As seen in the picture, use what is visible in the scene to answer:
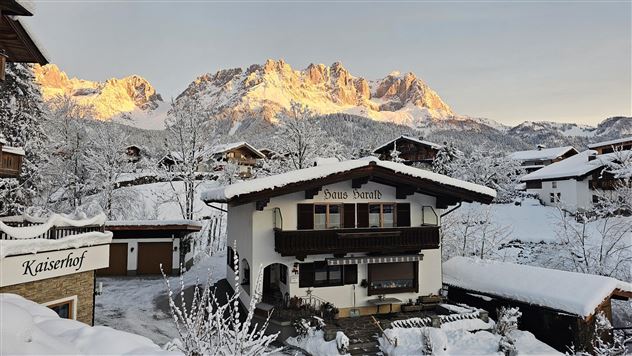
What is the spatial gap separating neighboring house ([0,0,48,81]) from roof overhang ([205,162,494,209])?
789 cm

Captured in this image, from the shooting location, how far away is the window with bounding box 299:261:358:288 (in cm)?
1772

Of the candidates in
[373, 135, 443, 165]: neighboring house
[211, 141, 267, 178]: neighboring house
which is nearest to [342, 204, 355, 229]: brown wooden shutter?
[211, 141, 267, 178]: neighboring house

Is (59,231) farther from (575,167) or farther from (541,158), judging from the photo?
(541,158)

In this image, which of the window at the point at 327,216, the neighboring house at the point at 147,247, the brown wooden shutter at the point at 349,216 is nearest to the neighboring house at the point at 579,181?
the brown wooden shutter at the point at 349,216

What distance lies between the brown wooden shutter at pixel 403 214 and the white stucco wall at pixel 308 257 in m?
0.22

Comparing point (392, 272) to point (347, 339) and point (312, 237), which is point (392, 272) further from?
point (347, 339)

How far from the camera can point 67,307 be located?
12.0 meters

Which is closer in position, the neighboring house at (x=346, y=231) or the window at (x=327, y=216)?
the neighboring house at (x=346, y=231)

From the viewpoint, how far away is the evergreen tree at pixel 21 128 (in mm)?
25375

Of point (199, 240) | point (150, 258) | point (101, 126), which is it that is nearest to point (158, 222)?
point (150, 258)

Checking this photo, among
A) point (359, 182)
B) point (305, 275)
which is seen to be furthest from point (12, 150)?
point (359, 182)

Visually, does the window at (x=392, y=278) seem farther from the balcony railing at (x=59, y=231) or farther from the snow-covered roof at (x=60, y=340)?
the snow-covered roof at (x=60, y=340)

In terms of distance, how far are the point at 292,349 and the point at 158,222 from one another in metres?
14.1

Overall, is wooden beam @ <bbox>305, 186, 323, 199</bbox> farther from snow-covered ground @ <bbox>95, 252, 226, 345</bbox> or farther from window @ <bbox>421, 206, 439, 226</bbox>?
snow-covered ground @ <bbox>95, 252, 226, 345</bbox>
